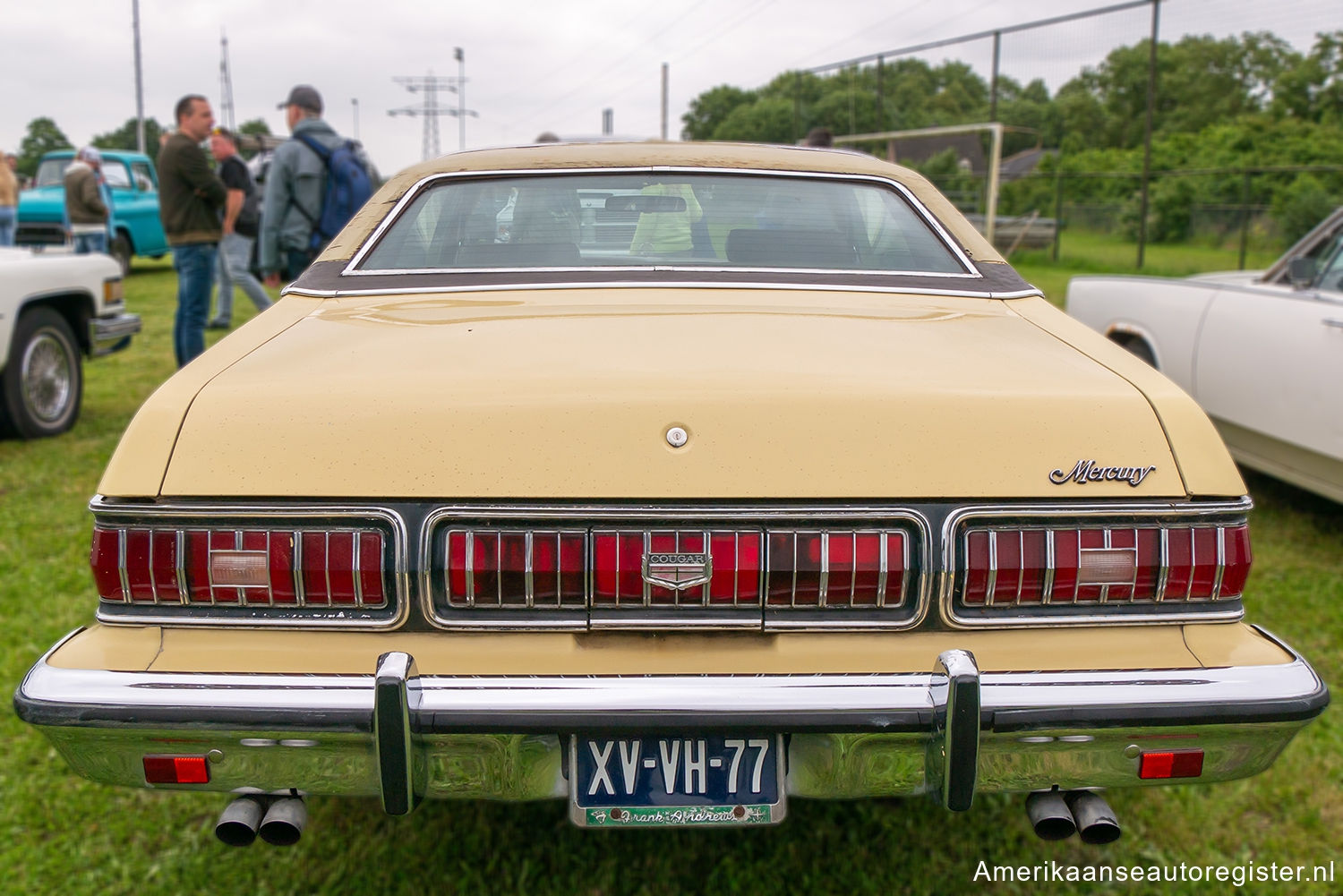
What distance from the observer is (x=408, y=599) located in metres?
1.69

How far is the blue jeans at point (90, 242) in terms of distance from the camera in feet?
41.8

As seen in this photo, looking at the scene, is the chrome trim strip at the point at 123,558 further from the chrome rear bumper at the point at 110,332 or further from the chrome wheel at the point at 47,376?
the chrome rear bumper at the point at 110,332

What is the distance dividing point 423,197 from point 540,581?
4.90ft

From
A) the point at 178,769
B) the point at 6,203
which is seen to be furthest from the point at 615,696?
the point at 6,203

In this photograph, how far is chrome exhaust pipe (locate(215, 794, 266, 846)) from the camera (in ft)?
5.62

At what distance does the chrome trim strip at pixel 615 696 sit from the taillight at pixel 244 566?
0.13 metres

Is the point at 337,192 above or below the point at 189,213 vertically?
above

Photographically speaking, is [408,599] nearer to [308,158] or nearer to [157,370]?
[308,158]

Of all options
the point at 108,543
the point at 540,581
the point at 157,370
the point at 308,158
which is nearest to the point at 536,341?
the point at 540,581

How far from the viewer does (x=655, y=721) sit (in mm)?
1571

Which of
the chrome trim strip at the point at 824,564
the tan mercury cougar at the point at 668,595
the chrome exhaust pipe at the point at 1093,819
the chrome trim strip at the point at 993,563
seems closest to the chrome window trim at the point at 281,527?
the tan mercury cougar at the point at 668,595

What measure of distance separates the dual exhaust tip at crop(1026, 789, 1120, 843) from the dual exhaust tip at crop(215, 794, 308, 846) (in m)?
1.27

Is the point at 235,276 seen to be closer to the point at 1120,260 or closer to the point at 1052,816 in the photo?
the point at 1052,816

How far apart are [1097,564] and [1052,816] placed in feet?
1.45
